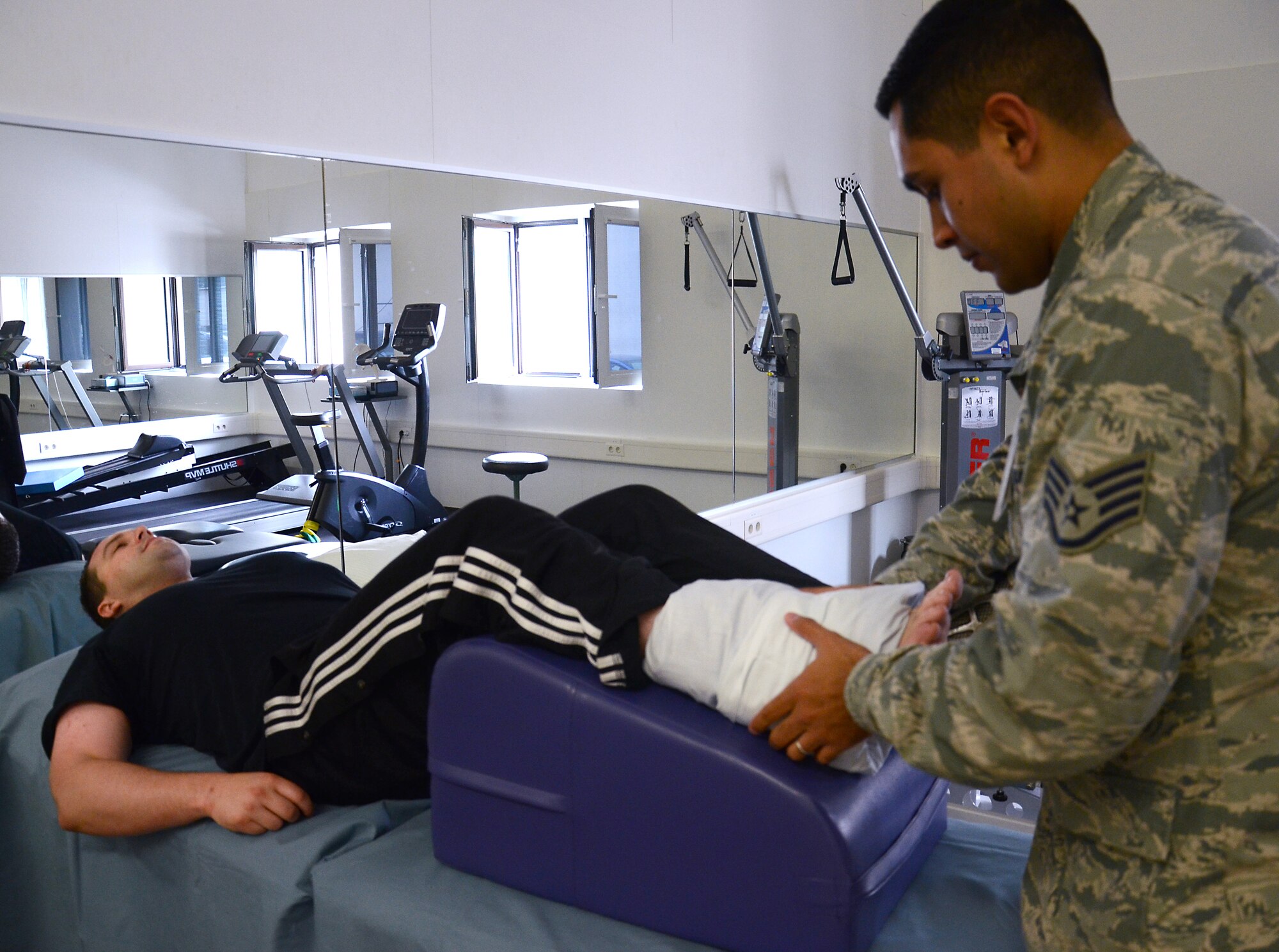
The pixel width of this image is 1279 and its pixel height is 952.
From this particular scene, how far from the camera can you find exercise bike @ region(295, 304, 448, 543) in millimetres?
2594

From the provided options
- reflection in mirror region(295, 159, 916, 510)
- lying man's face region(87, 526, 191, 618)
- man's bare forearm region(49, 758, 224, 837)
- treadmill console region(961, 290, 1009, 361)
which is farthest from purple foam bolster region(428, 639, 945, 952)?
treadmill console region(961, 290, 1009, 361)

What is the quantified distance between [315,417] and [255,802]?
3.92 feet

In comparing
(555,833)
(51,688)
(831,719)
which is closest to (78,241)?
(51,688)

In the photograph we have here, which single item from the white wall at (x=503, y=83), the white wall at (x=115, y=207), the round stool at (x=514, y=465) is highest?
the white wall at (x=503, y=83)

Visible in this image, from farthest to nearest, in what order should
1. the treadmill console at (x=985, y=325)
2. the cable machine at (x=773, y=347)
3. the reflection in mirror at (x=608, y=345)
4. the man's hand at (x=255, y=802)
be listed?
the treadmill console at (x=985, y=325) < the cable machine at (x=773, y=347) < the reflection in mirror at (x=608, y=345) < the man's hand at (x=255, y=802)

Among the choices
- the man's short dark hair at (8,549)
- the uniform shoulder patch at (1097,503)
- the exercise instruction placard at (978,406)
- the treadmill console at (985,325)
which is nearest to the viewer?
the uniform shoulder patch at (1097,503)

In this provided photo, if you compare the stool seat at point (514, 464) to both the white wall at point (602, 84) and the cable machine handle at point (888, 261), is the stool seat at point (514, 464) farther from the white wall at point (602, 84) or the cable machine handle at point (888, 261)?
the cable machine handle at point (888, 261)

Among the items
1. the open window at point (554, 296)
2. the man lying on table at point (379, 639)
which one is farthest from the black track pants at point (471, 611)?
the open window at point (554, 296)

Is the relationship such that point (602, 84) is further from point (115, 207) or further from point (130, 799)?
point (130, 799)

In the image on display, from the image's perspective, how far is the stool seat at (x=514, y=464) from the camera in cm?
306

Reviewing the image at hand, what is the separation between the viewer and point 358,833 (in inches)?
59.7

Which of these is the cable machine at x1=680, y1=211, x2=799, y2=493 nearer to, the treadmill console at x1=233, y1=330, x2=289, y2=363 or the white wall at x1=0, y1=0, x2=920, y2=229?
the white wall at x1=0, y1=0, x2=920, y2=229

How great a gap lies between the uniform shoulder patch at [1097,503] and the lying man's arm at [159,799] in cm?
119

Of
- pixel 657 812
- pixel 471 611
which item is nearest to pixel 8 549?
pixel 471 611
